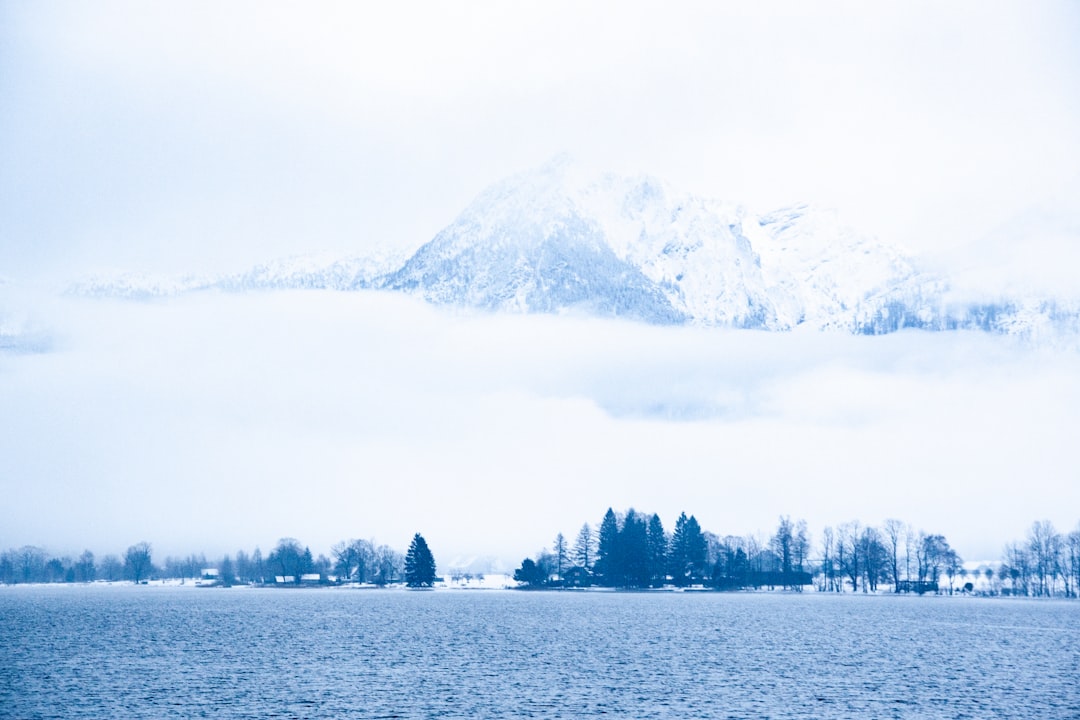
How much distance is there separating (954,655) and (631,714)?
54049mm

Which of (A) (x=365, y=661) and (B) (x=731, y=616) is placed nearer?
(A) (x=365, y=661)

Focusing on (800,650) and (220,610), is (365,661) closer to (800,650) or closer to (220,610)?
(800,650)

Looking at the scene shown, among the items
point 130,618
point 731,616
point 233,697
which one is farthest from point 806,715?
point 130,618

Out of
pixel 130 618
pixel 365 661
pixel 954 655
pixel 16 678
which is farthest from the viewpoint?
pixel 130 618

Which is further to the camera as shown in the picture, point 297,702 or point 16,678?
point 16,678

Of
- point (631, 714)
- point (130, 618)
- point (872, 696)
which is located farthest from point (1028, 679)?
point (130, 618)

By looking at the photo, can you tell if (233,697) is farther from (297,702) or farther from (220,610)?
(220,610)

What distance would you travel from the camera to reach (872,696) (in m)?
79.6

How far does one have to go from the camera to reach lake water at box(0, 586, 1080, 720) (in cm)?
7312

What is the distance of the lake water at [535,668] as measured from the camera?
73125 mm

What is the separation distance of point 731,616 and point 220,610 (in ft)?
308

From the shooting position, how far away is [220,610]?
19825 centimetres

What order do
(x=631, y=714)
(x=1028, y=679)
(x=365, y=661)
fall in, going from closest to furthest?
(x=631, y=714) → (x=1028, y=679) → (x=365, y=661)

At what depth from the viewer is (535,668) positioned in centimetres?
9481
